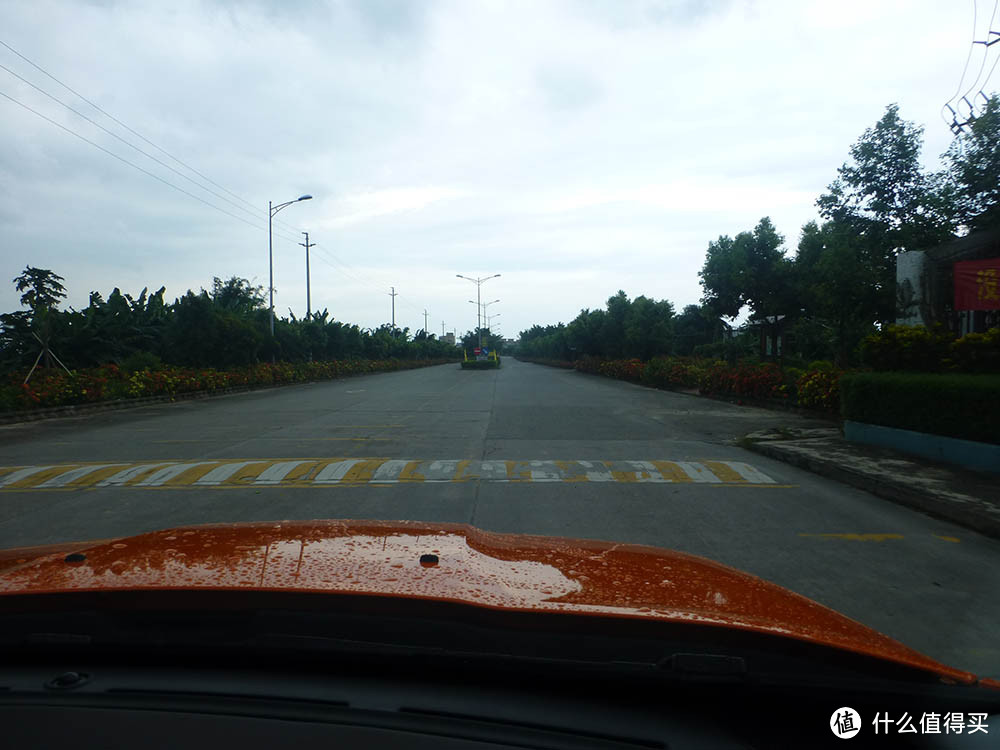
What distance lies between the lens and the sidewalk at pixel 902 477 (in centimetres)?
689

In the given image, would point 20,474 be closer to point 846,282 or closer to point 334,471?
point 334,471

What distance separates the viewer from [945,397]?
9.77 metres

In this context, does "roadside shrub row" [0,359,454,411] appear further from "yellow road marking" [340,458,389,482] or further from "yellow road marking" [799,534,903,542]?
"yellow road marking" [799,534,903,542]

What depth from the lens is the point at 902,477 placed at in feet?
27.8

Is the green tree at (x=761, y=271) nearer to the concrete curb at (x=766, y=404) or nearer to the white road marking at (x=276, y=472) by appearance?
the concrete curb at (x=766, y=404)

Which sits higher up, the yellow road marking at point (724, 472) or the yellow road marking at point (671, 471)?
the yellow road marking at point (671, 471)

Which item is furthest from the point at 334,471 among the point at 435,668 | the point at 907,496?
the point at 435,668

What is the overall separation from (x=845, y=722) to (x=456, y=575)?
1.16 m

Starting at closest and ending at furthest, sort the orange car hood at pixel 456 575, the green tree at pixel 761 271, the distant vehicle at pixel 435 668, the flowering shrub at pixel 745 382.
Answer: the distant vehicle at pixel 435 668 < the orange car hood at pixel 456 575 < the flowering shrub at pixel 745 382 < the green tree at pixel 761 271

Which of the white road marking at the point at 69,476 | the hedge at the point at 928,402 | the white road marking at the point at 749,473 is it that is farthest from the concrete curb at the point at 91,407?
the hedge at the point at 928,402

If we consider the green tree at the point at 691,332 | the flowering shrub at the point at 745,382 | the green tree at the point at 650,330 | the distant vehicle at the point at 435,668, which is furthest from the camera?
the green tree at the point at 691,332

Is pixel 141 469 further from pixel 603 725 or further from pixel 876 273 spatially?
pixel 876 273

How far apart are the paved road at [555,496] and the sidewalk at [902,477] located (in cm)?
23

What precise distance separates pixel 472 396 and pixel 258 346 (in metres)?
14.5
